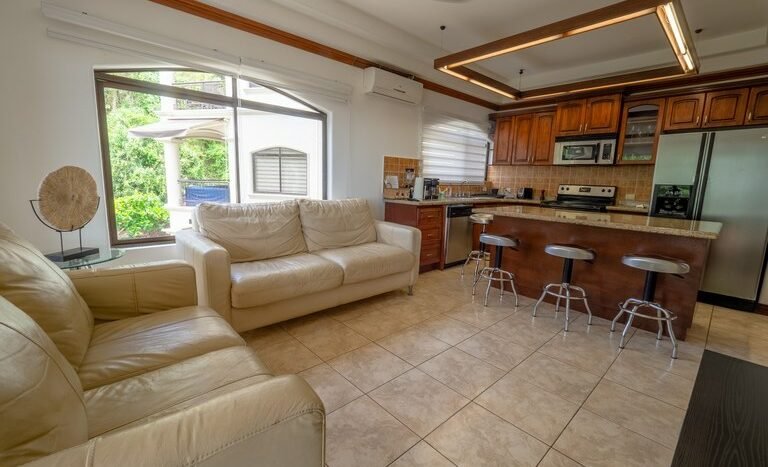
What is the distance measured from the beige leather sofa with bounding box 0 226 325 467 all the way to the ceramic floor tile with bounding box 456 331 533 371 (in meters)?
1.59

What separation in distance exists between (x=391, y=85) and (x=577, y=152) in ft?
9.62

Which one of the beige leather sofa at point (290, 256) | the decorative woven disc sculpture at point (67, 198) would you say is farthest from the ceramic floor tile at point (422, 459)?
the decorative woven disc sculpture at point (67, 198)

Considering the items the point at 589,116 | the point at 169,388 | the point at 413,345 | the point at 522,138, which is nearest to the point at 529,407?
the point at 413,345

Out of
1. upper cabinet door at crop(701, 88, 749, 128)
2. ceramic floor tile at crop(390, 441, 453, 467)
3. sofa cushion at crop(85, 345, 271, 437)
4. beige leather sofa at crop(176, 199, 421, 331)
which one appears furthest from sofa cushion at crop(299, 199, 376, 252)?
upper cabinet door at crop(701, 88, 749, 128)

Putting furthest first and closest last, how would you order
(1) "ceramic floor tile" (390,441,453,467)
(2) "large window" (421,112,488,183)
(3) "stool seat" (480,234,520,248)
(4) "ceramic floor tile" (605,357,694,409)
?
(2) "large window" (421,112,488,183), (3) "stool seat" (480,234,520,248), (4) "ceramic floor tile" (605,357,694,409), (1) "ceramic floor tile" (390,441,453,467)

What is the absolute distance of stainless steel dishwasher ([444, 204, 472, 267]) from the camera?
4434mm

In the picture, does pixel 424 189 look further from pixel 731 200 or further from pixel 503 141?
pixel 731 200

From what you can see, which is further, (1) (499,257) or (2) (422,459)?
(1) (499,257)

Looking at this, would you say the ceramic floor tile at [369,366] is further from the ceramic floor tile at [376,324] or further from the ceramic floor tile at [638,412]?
the ceramic floor tile at [638,412]

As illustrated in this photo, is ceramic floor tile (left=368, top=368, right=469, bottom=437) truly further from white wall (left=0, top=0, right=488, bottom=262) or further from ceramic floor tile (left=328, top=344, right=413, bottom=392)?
white wall (left=0, top=0, right=488, bottom=262)

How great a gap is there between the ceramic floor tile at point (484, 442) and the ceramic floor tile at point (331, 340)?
0.93 m

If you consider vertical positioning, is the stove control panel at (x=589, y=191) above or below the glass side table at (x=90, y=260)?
above

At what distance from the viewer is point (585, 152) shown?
15.8 ft

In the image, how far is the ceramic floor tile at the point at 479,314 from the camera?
2885 mm
